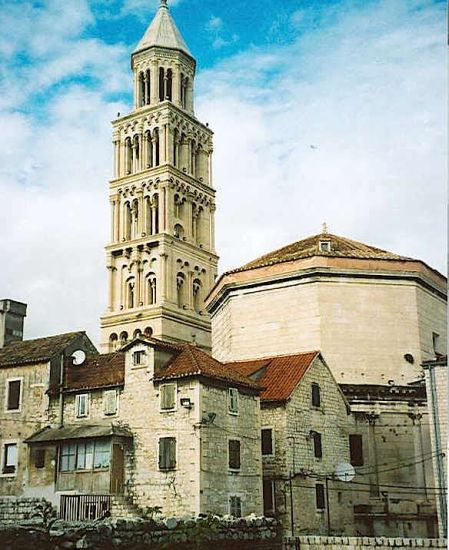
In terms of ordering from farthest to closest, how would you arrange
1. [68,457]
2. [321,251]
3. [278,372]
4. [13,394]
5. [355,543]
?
[321,251]
[278,372]
[13,394]
[68,457]
[355,543]

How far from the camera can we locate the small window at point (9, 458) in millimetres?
29422

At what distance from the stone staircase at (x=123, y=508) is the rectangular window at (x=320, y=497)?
283 inches

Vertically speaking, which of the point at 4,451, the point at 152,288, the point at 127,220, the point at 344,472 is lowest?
the point at 344,472

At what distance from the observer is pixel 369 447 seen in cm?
3416

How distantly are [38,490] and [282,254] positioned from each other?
58.5 feet

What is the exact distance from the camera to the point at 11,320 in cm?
3444

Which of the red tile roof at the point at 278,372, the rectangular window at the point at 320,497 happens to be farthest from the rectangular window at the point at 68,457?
the rectangular window at the point at 320,497

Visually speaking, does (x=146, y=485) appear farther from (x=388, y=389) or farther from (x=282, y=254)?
(x=282, y=254)

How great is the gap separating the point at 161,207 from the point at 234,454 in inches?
1595

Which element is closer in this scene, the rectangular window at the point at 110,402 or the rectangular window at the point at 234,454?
the rectangular window at the point at 234,454

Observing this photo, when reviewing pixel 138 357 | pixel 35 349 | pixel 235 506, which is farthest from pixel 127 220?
pixel 235 506

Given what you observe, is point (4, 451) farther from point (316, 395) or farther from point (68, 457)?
point (316, 395)

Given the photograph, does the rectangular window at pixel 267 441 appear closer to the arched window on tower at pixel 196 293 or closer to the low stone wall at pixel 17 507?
the low stone wall at pixel 17 507

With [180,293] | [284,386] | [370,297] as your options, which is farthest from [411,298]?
[180,293]
